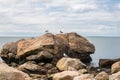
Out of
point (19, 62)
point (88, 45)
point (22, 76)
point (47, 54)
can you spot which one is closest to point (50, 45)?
point (47, 54)

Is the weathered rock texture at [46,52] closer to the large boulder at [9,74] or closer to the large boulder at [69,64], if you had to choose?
the large boulder at [69,64]

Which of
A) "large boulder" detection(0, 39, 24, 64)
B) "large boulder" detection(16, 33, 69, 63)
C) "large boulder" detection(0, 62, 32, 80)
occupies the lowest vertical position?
"large boulder" detection(0, 39, 24, 64)

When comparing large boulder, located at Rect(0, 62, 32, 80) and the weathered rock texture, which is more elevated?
large boulder, located at Rect(0, 62, 32, 80)

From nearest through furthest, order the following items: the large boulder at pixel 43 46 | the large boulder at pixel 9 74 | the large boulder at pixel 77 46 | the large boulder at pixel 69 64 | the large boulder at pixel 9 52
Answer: the large boulder at pixel 9 74
the large boulder at pixel 69 64
the large boulder at pixel 43 46
the large boulder at pixel 9 52
the large boulder at pixel 77 46

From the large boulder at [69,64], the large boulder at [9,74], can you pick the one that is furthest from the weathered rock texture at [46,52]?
the large boulder at [9,74]

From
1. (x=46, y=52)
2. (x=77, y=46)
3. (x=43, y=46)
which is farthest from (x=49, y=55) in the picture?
(x=77, y=46)

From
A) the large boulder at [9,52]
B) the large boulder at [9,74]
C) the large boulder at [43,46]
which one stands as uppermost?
the large boulder at [9,74]

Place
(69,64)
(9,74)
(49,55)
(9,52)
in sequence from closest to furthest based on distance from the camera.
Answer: (9,74) < (69,64) < (49,55) < (9,52)

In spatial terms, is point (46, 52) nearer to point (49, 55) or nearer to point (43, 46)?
point (49, 55)

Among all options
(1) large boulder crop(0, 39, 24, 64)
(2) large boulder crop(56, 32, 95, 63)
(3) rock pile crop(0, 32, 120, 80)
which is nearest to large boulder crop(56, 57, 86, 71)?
(3) rock pile crop(0, 32, 120, 80)

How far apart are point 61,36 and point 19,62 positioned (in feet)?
27.1

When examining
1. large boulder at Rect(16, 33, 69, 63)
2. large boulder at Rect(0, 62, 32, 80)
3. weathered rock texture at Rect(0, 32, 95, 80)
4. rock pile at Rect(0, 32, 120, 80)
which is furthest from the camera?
large boulder at Rect(16, 33, 69, 63)

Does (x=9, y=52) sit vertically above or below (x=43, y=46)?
below

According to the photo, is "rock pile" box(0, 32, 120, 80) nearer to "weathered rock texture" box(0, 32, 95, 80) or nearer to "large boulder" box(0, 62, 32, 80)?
"weathered rock texture" box(0, 32, 95, 80)
